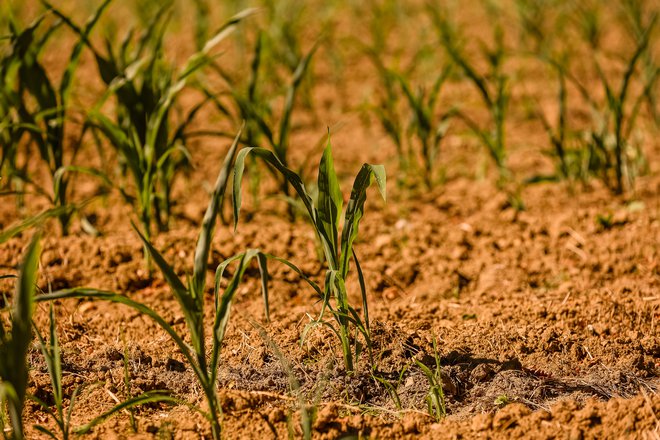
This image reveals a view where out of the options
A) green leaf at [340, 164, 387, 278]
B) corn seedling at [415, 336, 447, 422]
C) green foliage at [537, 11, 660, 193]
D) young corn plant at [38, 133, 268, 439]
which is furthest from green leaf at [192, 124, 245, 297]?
green foliage at [537, 11, 660, 193]

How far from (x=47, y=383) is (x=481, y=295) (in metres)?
1.33

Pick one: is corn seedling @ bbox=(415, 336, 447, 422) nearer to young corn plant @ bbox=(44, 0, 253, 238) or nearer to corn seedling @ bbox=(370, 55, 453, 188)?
young corn plant @ bbox=(44, 0, 253, 238)

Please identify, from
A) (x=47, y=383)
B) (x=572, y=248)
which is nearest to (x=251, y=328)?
(x=47, y=383)

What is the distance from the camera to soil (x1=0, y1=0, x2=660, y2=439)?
1920 mm

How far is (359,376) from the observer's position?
210 centimetres

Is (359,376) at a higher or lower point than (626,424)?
higher

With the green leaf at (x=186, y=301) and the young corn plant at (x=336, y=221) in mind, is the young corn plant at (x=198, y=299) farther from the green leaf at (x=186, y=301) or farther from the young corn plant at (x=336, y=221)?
the young corn plant at (x=336, y=221)

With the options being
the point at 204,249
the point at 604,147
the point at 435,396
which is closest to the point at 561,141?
the point at 604,147

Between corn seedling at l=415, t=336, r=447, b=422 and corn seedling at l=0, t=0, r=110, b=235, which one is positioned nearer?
corn seedling at l=415, t=336, r=447, b=422

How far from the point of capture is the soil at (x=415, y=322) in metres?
1.92

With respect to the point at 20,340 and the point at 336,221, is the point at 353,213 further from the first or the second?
the point at 20,340

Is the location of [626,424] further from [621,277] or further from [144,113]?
[144,113]

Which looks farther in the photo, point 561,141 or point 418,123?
point 418,123

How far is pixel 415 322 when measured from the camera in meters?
2.36
